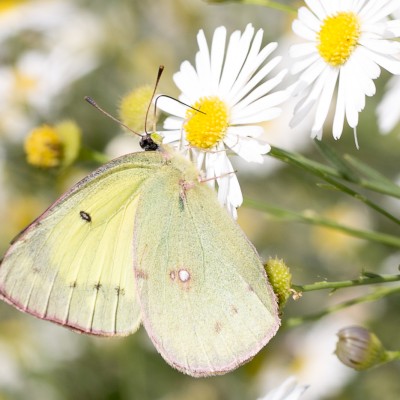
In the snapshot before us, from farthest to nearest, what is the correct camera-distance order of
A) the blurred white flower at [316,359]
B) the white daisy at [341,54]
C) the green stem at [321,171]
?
1. the blurred white flower at [316,359]
2. the green stem at [321,171]
3. the white daisy at [341,54]

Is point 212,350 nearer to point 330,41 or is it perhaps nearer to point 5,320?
point 330,41

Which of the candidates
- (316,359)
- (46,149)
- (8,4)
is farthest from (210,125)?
(8,4)

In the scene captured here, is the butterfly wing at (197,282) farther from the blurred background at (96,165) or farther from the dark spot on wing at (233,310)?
the blurred background at (96,165)

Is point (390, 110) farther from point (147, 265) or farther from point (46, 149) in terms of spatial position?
point (46, 149)

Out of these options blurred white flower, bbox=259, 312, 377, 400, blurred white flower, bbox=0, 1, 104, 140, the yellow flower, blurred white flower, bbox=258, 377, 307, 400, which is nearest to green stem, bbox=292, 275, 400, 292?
blurred white flower, bbox=258, 377, 307, 400

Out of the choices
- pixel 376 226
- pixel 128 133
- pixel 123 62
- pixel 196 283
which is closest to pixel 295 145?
pixel 376 226

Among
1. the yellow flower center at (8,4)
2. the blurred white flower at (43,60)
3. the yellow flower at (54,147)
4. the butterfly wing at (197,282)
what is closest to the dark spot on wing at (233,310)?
the butterfly wing at (197,282)
